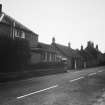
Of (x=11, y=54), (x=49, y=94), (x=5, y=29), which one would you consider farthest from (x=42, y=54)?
(x=49, y=94)

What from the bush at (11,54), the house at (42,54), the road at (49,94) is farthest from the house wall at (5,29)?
the road at (49,94)

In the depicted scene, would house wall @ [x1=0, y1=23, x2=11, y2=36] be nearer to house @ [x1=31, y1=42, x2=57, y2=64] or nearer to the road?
house @ [x1=31, y1=42, x2=57, y2=64]

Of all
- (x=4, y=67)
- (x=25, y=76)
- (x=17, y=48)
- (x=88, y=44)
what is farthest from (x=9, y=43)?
(x=88, y=44)

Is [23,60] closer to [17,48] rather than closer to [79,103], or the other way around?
[17,48]

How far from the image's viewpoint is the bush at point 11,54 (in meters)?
20.0

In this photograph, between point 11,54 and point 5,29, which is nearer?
point 11,54

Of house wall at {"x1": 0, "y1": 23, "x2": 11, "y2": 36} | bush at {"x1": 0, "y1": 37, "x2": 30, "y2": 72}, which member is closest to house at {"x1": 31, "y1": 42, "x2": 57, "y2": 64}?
house wall at {"x1": 0, "y1": 23, "x2": 11, "y2": 36}

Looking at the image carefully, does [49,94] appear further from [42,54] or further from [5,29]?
[42,54]

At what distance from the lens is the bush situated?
20031mm

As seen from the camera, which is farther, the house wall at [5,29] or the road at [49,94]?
the house wall at [5,29]

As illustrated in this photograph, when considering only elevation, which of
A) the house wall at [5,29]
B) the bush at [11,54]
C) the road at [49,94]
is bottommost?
the road at [49,94]

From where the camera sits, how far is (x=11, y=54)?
20.8 metres

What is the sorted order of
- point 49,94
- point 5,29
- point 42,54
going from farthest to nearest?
point 42,54 → point 5,29 → point 49,94

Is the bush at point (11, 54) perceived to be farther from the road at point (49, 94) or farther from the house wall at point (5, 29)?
the house wall at point (5, 29)
